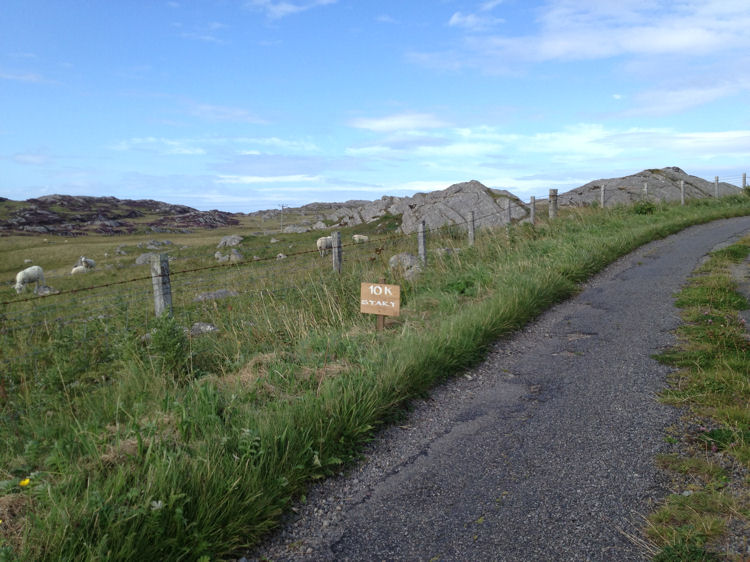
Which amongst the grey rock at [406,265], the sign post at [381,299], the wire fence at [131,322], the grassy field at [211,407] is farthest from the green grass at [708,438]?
the grey rock at [406,265]

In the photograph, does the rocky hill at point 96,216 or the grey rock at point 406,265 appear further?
the rocky hill at point 96,216

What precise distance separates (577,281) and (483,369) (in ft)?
17.0

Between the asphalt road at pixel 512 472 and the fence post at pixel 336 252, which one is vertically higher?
the fence post at pixel 336 252

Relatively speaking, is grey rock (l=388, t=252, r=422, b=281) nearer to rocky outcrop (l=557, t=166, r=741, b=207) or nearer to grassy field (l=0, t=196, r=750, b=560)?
grassy field (l=0, t=196, r=750, b=560)

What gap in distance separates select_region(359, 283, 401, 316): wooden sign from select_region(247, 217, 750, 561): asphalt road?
127 centimetres

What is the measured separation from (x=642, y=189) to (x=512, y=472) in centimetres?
2751

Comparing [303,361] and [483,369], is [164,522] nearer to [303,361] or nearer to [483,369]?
[303,361]

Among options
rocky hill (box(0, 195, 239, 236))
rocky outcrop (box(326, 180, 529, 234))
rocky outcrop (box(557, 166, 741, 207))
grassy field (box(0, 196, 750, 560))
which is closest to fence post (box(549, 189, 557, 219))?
rocky outcrop (box(326, 180, 529, 234))

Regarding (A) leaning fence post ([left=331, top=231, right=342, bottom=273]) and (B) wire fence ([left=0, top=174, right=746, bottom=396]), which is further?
(A) leaning fence post ([left=331, top=231, right=342, bottom=273])

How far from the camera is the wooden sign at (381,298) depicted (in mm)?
6223

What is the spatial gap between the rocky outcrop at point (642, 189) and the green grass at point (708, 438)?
19.5 m

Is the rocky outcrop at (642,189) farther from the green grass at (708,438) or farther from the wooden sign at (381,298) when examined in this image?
the wooden sign at (381,298)

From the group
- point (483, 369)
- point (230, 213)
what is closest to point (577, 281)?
point (483, 369)

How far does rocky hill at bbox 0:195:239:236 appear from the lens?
9388cm
